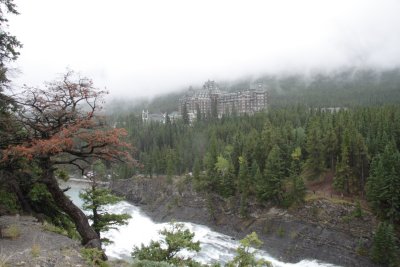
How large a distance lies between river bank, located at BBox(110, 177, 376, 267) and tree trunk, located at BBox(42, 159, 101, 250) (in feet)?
142

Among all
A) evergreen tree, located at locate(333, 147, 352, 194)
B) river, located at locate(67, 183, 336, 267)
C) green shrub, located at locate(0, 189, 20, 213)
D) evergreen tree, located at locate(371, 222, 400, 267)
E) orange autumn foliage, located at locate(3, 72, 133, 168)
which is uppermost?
orange autumn foliage, located at locate(3, 72, 133, 168)

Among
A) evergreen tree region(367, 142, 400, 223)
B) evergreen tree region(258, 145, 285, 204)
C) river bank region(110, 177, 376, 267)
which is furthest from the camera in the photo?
evergreen tree region(258, 145, 285, 204)

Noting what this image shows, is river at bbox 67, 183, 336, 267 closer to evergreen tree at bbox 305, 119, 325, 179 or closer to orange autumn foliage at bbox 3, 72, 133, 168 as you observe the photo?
evergreen tree at bbox 305, 119, 325, 179

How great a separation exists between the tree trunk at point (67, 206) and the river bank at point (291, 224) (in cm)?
4331

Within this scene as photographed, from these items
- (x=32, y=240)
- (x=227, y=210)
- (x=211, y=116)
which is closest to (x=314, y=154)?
(x=227, y=210)

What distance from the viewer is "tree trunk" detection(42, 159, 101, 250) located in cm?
1543

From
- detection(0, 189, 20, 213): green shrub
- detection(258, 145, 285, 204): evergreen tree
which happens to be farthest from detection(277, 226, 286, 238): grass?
detection(0, 189, 20, 213): green shrub

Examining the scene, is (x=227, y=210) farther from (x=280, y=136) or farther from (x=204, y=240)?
(x=280, y=136)

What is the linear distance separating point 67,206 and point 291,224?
51783 millimetres

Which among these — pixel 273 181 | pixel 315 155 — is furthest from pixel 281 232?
pixel 315 155

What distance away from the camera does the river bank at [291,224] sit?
53250mm

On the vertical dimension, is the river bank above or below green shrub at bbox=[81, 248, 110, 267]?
below

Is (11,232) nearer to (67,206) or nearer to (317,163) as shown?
(67,206)

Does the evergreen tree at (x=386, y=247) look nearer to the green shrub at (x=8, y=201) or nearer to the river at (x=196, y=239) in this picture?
the river at (x=196, y=239)
